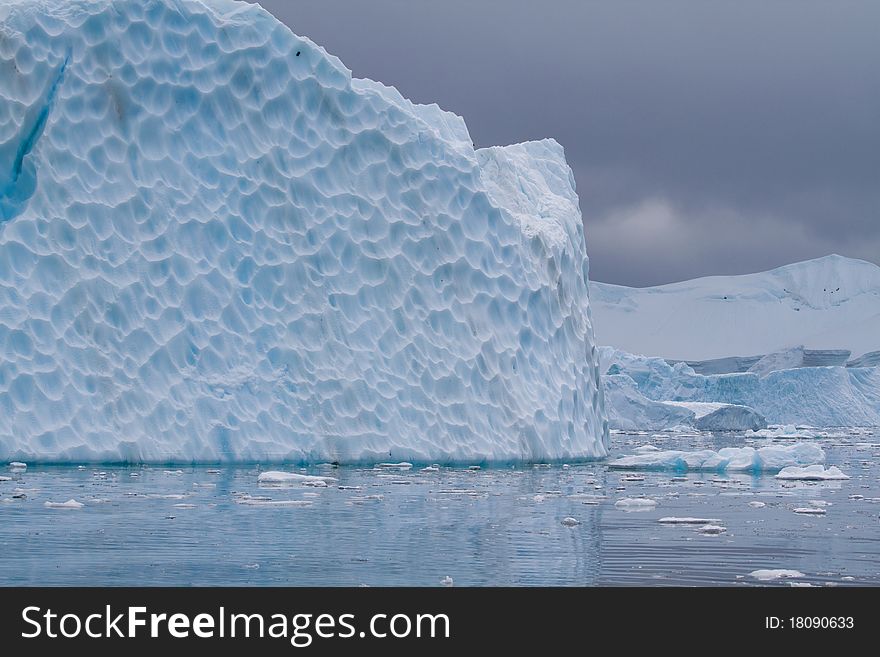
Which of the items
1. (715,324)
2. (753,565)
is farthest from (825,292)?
(753,565)

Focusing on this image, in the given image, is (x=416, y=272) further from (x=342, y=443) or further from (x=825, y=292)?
(x=825, y=292)

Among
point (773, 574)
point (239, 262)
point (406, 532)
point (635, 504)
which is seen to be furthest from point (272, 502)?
point (239, 262)

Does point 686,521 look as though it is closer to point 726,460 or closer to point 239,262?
point 239,262

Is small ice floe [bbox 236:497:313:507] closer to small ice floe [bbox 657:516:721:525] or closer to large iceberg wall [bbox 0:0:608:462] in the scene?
small ice floe [bbox 657:516:721:525]

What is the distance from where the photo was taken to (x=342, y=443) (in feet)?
48.3

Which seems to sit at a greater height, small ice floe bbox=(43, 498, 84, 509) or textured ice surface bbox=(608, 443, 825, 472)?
textured ice surface bbox=(608, 443, 825, 472)

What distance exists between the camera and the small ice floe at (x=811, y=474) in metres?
15.0

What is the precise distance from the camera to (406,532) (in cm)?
846

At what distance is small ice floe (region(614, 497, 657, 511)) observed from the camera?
10602mm

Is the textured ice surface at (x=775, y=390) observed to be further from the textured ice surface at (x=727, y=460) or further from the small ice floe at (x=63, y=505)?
the small ice floe at (x=63, y=505)

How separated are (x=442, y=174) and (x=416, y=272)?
1.60m

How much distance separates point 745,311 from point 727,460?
44311mm

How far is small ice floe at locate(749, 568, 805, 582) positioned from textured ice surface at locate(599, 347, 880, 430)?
3097 centimetres

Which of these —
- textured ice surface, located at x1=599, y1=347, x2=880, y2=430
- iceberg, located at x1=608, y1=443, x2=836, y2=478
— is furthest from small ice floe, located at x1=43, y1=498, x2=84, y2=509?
textured ice surface, located at x1=599, y1=347, x2=880, y2=430
